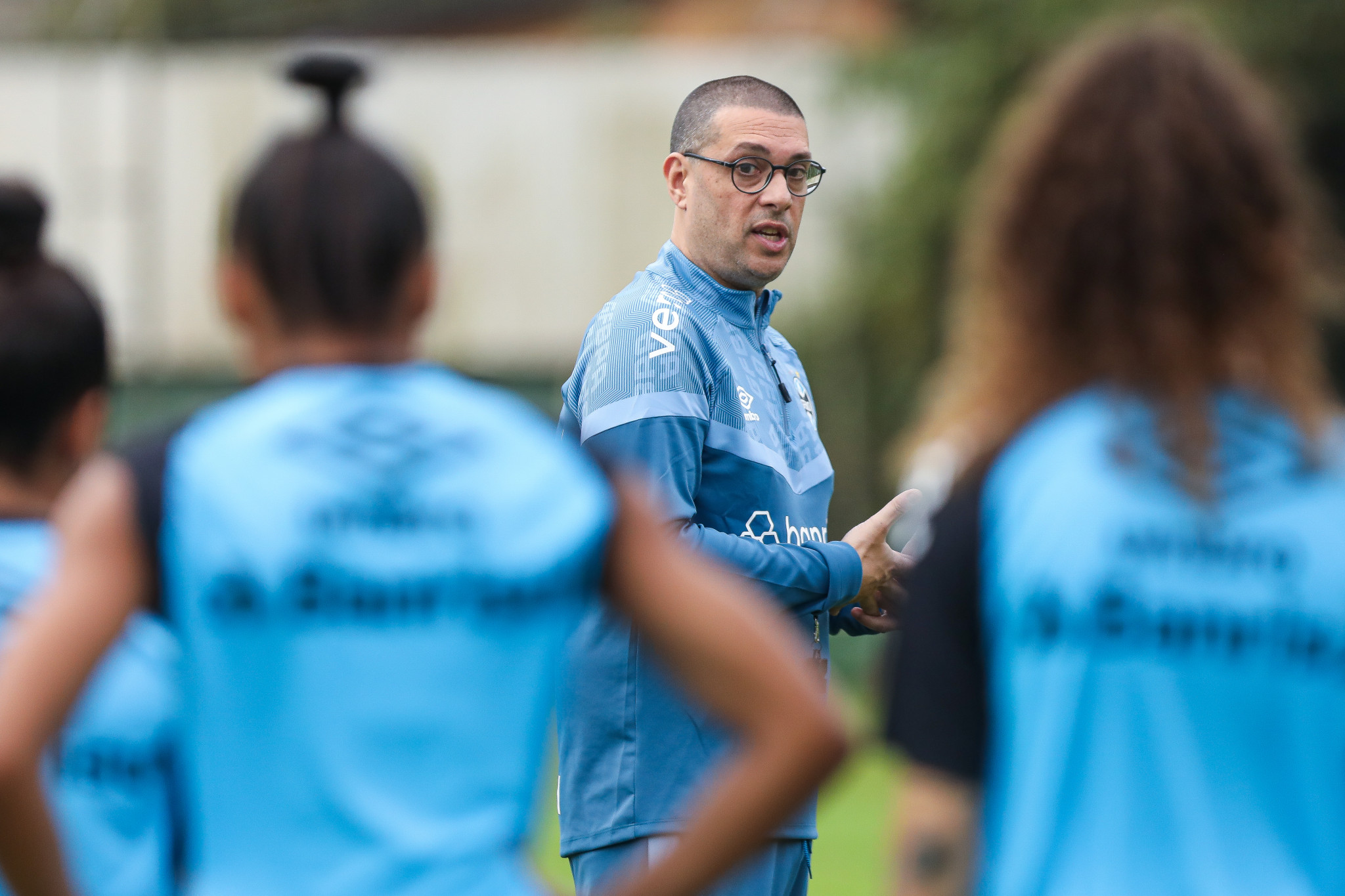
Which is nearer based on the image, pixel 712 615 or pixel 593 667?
pixel 712 615

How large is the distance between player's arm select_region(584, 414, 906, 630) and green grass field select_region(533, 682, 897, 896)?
13.0 feet

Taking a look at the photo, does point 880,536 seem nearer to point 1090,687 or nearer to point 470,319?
point 1090,687

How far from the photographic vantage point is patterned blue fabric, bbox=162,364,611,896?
1.92m

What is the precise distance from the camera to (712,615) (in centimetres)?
198

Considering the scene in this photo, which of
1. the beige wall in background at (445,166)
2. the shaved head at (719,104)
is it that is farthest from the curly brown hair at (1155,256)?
the beige wall in background at (445,166)

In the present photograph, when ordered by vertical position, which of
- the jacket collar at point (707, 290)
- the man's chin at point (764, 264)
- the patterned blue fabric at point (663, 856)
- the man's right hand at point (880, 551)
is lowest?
the patterned blue fabric at point (663, 856)

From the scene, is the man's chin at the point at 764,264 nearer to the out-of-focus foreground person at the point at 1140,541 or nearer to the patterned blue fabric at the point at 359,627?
the out-of-focus foreground person at the point at 1140,541

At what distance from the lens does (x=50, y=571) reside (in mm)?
2086

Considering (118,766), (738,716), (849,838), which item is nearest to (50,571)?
(118,766)

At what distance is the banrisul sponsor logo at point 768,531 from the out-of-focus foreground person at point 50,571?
1731mm

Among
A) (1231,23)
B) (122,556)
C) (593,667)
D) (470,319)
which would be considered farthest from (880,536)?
(470,319)

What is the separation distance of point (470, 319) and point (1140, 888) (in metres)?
21.8

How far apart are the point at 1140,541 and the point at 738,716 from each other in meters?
0.52

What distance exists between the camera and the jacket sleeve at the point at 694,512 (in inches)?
149
